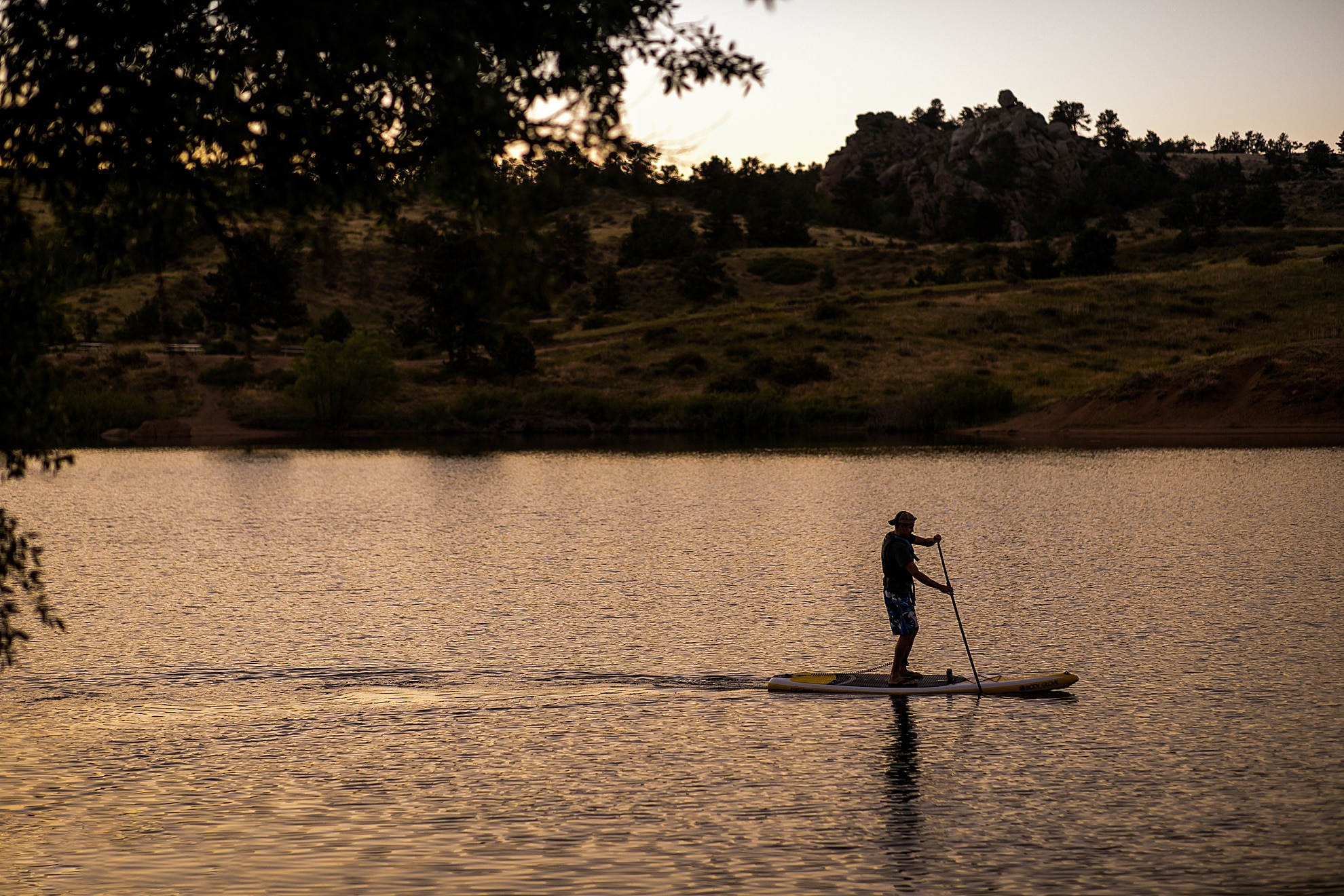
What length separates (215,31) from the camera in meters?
11.0

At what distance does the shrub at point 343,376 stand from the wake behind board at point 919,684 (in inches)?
2966

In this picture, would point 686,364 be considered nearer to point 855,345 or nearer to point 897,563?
point 855,345

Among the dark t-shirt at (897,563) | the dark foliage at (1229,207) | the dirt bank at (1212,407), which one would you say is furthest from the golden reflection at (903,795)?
the dark foliage at (1229,207)

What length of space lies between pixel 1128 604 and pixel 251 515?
28.8 m

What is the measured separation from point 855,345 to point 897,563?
286 feet

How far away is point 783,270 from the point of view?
146m

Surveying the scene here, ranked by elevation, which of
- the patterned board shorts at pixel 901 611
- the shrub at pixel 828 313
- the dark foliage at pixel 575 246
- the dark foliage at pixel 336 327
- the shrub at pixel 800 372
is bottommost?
the patterned board shorts at pixel 901 611

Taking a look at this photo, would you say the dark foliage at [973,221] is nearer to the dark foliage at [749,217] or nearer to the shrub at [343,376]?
the dark foliage at [749,217]

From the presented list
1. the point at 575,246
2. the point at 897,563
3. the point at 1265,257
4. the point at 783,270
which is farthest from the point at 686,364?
the point at 897,563

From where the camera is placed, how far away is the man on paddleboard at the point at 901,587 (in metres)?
17.3

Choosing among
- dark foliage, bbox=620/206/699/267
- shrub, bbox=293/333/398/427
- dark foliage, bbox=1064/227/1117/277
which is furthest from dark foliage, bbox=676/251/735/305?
shrub, bbox=293/333/398/427

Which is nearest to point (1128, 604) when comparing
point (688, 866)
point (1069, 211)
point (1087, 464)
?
point (688, 866)

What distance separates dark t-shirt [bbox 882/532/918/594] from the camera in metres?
17.2

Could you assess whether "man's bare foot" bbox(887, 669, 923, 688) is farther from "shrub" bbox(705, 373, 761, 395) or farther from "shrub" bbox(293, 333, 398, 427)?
"shrub" bbox(705, 373, 761, 395)
